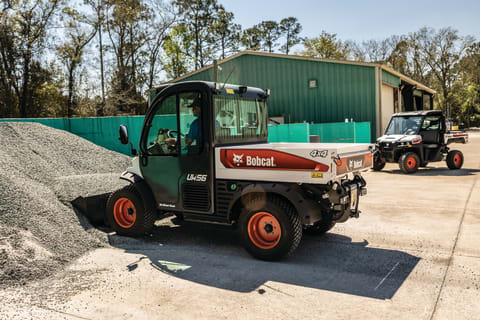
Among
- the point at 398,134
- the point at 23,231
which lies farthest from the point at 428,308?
the point at 398,134

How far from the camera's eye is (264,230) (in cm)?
516

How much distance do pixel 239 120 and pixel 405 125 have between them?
10.4 meters

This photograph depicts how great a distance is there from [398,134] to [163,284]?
12133 mm

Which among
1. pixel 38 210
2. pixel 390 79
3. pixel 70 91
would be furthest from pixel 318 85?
pixel 70 91

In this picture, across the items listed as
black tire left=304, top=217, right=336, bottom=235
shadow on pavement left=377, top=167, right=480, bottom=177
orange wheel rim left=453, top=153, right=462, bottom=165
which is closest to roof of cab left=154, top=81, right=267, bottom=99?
black tire left=304, top=217, right=336, bottom=235

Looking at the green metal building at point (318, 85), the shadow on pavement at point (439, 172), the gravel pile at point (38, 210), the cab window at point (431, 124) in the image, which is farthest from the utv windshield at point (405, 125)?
the gravel pile at point (38, 210)

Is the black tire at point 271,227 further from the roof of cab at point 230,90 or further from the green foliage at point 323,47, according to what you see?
the green foliage at point 323,47

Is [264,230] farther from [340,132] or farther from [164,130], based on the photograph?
[340,132]

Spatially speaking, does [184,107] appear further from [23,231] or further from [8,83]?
[8,83]

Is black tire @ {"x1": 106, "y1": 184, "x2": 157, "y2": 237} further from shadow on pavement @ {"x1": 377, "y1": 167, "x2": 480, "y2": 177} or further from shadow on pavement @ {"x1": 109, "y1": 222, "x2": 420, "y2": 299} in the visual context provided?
shadow on pavement @ {"x1": 377, "y1": 167, "x2": 480, "y2": 177}

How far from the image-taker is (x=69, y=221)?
6.12 meters

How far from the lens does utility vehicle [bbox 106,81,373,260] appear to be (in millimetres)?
4887

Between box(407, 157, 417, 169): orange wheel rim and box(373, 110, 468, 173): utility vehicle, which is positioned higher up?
box(373, 110, 468, 173): utility vehicle

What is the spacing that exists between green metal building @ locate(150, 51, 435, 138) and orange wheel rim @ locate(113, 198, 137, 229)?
15.1 metres
